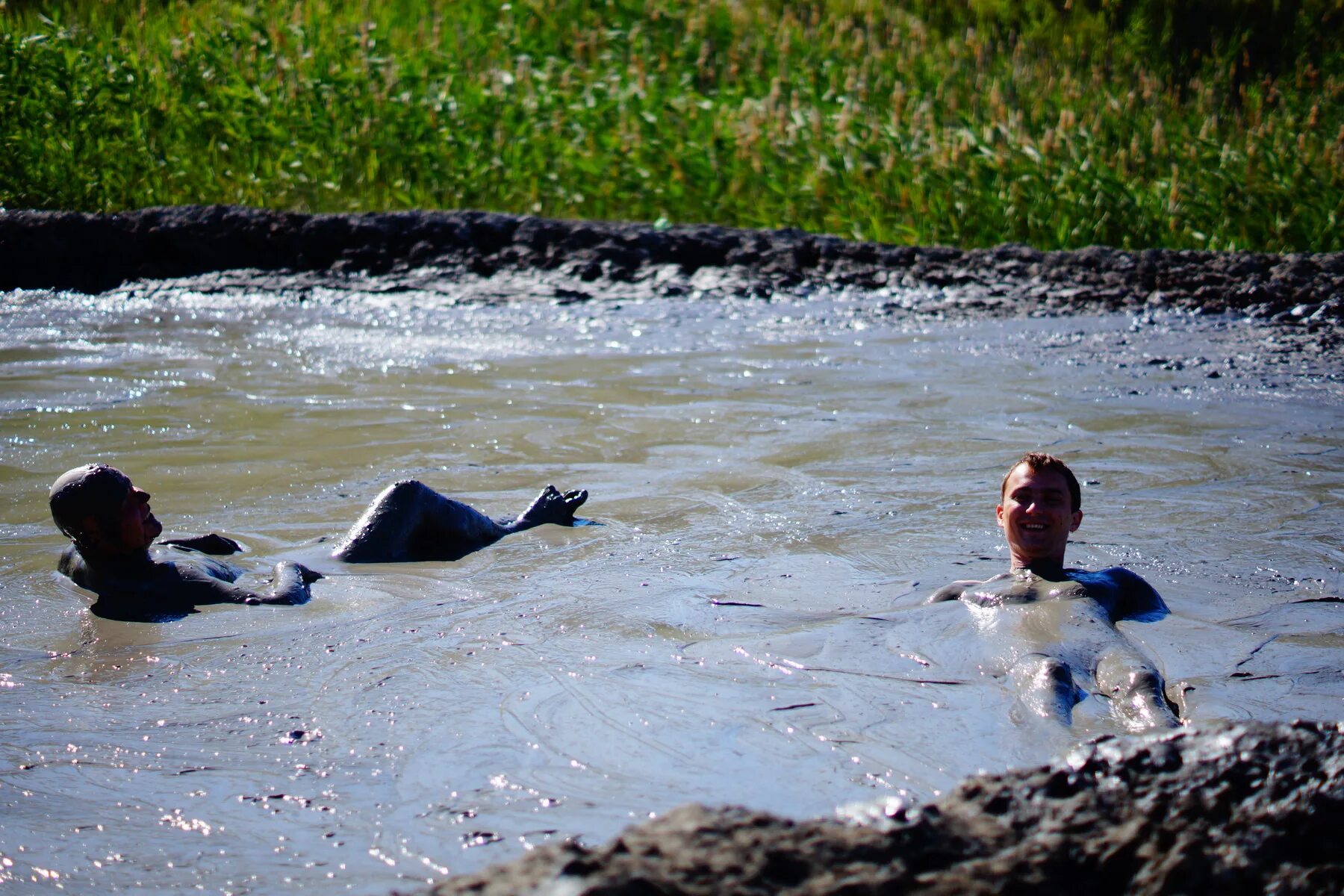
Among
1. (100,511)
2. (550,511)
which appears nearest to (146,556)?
(100,511)

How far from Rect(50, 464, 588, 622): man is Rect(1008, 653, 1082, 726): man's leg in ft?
7.52

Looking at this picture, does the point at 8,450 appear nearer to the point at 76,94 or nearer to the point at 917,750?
the point at 917,750

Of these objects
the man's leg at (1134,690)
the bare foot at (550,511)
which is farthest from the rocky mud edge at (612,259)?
the man's leg at (1134,690)

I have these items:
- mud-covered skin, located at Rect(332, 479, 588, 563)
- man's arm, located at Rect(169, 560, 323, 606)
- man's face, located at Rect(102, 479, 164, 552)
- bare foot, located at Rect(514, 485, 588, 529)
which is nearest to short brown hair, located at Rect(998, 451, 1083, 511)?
bare foot, located at Rect(514, 485, 588, 529)

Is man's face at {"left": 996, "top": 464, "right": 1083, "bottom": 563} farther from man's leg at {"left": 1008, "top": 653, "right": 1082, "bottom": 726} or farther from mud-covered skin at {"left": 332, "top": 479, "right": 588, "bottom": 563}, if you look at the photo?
mud-covered skin at {"left": 332, "top": 479, "right": 588, "bottom": 563}

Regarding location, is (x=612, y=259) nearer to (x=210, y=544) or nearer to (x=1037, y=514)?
(x=210, y=544)

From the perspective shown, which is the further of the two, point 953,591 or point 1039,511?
point 1039,511

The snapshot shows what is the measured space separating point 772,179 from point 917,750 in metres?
9.66

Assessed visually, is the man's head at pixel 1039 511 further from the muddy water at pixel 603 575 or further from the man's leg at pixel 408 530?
the man's leg at pixel 408 530

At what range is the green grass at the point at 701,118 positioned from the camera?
11578mm

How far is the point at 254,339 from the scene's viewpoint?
32.7 feet

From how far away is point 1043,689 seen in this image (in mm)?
3525

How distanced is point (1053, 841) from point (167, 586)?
11.4 ft

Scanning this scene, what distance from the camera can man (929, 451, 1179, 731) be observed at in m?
3.51
